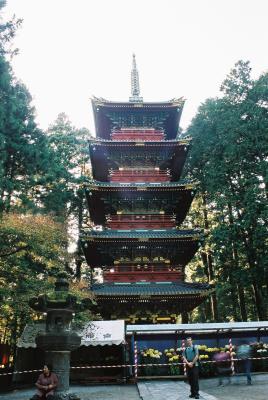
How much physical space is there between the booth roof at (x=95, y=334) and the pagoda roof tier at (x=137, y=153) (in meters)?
11.9

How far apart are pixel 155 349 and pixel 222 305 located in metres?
22.3

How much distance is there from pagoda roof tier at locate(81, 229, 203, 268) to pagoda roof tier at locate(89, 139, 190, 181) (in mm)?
5615

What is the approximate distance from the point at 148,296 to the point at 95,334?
13.8 ft

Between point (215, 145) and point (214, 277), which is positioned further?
point (214, 277)

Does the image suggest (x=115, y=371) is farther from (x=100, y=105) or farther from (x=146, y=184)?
(x=100, y=105)

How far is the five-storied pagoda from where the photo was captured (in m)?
20.6

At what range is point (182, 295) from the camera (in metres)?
19.7

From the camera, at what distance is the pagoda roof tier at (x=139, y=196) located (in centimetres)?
2308

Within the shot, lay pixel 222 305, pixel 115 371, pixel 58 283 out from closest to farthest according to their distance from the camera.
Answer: pixel 58 283 → pixel 115 371 → pixel 222 305

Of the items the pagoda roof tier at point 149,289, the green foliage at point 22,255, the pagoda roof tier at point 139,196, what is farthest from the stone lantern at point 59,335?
the pagoda roof tier at point 139,196

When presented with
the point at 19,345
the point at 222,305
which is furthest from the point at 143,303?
the point at 222,305

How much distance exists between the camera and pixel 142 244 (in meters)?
21.8

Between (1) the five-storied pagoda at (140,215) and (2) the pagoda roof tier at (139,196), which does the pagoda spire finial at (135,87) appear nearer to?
(1) the five-storied pagoda at (140,215)

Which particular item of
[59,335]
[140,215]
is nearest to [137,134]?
[140,215]
